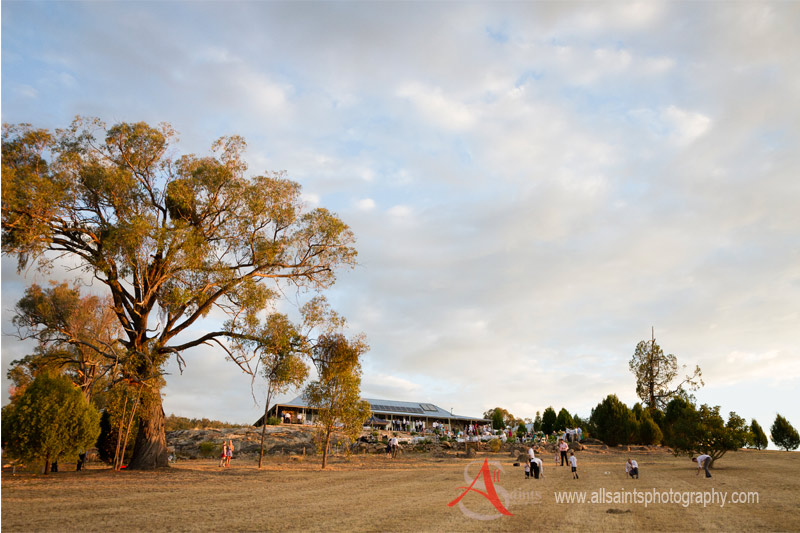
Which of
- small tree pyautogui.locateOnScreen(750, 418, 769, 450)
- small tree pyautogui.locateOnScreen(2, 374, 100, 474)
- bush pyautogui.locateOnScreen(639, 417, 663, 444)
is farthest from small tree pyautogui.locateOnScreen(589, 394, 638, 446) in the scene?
small tree pyautogui.locateOnScreen(2, 374, 100, 474)

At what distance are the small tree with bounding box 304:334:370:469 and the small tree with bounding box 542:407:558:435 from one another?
124 ft

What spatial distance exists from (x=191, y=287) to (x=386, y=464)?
17.4 m

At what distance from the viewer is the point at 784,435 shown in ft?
179

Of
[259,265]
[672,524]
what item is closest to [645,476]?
[672,524]

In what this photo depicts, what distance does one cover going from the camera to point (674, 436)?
29891 millimetres

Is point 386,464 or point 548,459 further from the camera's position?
point 548,459

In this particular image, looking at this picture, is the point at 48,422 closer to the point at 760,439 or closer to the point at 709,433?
the point at 709,433

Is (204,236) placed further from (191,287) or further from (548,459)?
(548,459)

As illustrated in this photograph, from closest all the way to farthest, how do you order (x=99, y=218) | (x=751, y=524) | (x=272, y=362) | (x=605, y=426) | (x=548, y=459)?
Result: (x=751, y=524) < (x=99, y=218) < (x=272, y=362) < (x=548, y=459) < (x=605, y=426)

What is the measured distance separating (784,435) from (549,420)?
24.9 m

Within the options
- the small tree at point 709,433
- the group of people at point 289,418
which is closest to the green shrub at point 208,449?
the group of people at point 289,418

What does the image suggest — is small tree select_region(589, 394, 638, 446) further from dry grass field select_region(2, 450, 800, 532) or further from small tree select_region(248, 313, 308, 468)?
small tree select_region(248, 313, 308, 468)

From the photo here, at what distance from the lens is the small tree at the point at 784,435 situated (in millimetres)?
53688

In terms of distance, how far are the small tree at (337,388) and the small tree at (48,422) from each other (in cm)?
1109
